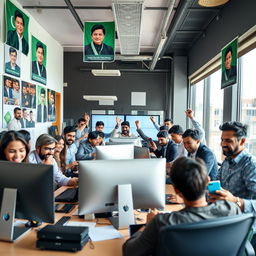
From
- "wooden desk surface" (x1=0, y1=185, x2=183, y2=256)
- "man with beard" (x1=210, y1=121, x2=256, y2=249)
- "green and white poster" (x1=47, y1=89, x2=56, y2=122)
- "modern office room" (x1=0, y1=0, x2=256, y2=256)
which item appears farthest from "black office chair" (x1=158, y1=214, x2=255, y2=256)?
"green and white poster" (x1=47, y1=89, x2=56, y2=122)

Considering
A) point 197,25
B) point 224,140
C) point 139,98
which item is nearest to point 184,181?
point 224,140

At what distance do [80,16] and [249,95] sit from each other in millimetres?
3646

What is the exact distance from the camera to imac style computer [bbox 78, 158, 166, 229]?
1710mm

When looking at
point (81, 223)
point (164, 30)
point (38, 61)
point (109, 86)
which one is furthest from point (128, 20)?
point (109, 86)

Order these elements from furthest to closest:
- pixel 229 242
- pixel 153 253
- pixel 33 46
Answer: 1. pixel 33 46
2. pixel 153 253
3. pixel 229 242

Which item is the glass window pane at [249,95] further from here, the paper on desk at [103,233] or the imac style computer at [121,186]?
the paper on desk at [103,233]

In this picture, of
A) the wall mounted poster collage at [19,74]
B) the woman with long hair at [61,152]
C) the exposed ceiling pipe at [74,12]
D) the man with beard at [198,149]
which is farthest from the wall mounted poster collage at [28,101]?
the man with beard at [198,149]

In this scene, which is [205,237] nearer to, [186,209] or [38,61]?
[186,209]

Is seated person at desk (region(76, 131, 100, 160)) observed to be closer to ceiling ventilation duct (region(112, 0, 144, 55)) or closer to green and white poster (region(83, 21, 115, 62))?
green and white poster (region(83, 21, 115, 62))

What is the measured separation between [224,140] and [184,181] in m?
1.26

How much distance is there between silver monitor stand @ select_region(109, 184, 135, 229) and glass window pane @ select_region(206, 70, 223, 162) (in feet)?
10.4

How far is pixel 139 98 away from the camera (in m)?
8.16

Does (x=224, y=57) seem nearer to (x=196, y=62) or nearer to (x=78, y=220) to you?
(x=196, y=62)

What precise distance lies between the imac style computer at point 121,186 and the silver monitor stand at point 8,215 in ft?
1.33
